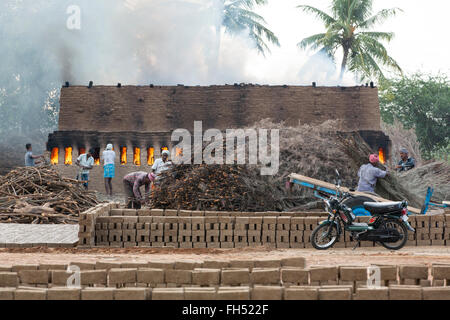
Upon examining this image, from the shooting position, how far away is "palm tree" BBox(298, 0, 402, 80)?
3200 cm

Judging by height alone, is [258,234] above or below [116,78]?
below

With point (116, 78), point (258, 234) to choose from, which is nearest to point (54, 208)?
point (258, 234)

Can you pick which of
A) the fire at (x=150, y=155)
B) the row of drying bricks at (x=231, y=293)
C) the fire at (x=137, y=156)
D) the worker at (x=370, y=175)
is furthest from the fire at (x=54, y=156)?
the row of drying bricks at (x=231, y=293)

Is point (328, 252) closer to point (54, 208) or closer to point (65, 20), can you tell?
point (54, 208)

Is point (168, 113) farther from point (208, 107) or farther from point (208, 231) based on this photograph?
point (208, 231)

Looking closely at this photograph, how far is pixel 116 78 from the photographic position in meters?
34.5

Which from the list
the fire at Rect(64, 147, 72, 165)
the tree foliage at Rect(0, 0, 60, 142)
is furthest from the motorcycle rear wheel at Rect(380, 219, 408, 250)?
the tree foliage at Rect(0, 0, 60, 142)

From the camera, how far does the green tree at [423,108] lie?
3519cm

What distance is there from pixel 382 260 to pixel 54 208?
8568mm

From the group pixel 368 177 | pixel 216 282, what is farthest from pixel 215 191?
pixel 216 282

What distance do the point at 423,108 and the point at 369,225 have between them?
29.6 meters

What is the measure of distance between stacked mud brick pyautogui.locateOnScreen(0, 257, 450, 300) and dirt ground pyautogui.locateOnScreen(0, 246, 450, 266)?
1797 millimetres

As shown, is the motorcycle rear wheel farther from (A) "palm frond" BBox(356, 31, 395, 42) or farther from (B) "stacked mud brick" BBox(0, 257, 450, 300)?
(A) "palm frond" BBox(356, 31, 395, 42)

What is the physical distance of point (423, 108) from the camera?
36406 millimetres
